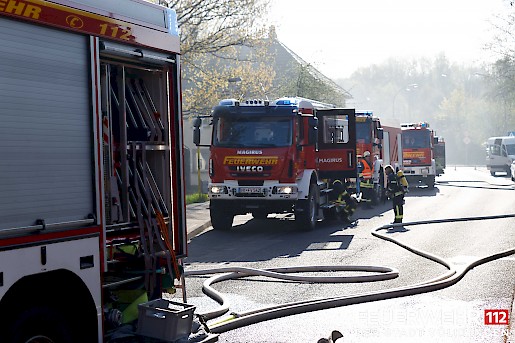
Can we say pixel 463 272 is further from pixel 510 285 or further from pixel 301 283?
pixel 301 283

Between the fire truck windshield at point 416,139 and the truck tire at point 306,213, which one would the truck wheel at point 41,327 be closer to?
the truck tire at point 306,213

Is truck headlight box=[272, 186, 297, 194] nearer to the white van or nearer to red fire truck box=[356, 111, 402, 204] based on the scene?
red fire truck box=[356, 111, 402, 204]

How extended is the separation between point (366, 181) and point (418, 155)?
35.0 ft

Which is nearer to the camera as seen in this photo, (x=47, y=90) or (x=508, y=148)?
(x=47, y=90)

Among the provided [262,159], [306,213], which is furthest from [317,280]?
[306,213]

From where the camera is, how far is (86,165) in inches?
239

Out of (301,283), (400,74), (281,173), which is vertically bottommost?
(301,283)

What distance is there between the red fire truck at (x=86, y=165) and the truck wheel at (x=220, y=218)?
1113cm

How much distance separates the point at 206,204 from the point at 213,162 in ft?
28.0

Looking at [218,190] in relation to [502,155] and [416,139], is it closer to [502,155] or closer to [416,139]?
[416,139]

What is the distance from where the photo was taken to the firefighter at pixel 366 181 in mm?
25156

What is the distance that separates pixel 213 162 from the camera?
59.4 feet

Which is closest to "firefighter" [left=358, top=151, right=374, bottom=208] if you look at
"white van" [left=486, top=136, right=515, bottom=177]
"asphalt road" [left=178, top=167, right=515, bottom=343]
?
"asphalt road" [left=178, top=167, right=515, bottom=343]

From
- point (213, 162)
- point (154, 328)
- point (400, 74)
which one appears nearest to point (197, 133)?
point (213, 162)
